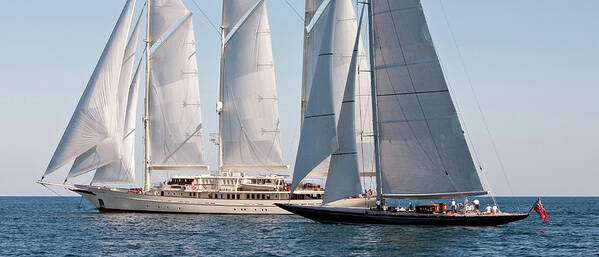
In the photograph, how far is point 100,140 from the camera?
194 ft

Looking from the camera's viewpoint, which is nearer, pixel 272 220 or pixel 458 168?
pixel 458 168

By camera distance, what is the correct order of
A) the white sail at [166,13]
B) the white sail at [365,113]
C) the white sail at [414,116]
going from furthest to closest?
the white sail at [166,13], the white sail at [365,113], the white sail at [414,116]

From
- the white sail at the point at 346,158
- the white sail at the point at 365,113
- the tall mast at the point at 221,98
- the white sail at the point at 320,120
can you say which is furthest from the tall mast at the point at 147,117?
the white sail at the point at 346,158

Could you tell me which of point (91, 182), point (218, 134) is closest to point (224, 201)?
point (218, 134)

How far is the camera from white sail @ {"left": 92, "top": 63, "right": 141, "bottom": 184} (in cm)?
6166

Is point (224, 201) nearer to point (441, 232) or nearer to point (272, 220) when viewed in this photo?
point (272, 220)

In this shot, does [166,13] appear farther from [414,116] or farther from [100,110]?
[414,116]

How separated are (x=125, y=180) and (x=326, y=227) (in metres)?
22.4

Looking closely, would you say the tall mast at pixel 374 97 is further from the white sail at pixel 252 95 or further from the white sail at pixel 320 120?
the white sail at pixel 252 95

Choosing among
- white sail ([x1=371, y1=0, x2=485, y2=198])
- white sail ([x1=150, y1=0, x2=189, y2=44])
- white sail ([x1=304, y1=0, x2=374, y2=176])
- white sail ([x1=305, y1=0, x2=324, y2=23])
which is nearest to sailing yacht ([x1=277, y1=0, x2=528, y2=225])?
white sail ([x1=371, y1=0, x2=485, y2=198])

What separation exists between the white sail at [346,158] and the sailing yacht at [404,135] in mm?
A: 59

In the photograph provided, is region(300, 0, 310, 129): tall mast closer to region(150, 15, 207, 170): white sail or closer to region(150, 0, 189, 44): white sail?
region(150, 15, 207, 170): white sail

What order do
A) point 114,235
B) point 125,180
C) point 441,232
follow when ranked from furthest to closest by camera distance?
point 125,180 → point 114,235 → point 441,232

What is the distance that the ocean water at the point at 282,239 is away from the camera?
37.4m
